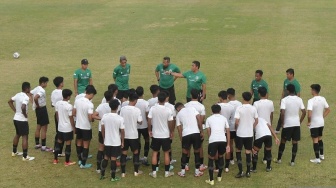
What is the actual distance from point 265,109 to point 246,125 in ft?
2.64

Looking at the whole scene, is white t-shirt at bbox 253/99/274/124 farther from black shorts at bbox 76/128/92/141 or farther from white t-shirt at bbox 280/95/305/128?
black shorts at bbox 76/128/92/141

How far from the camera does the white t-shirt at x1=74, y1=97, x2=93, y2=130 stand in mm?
11266

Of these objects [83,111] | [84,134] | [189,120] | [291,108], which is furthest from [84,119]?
[291,108]

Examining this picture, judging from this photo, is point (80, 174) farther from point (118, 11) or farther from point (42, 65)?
point (118, 11)

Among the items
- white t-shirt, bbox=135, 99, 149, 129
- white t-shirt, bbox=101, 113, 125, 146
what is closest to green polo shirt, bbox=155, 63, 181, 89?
white t-shirt, bbox=135, 99, 149, 129

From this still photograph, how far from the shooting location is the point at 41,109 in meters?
12.7

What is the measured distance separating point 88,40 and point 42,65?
4.96 metres

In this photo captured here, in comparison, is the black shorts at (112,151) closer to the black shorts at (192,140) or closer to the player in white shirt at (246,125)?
the black shorts at (192,140)

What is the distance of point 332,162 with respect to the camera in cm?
1173

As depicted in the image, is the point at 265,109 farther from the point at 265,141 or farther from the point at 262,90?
the point at 265,141

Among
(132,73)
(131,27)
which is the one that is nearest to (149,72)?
(132,73)

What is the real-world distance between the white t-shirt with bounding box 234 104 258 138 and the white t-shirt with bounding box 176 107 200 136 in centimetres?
96

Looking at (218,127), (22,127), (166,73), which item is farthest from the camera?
(166,73)

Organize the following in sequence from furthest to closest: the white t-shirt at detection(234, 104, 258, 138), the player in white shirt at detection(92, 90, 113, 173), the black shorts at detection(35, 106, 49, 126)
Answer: the black shorts at detection(35, 106, 49, 126) → the player in white shirt at detection(92, 90, 113, 173) → the white t-shirt at detection(234, 104, 258, 138)
